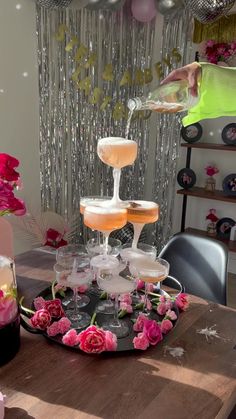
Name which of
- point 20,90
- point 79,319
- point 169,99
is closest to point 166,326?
point 79,319

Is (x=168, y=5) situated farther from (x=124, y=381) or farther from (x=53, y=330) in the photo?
(x=124, y=381)

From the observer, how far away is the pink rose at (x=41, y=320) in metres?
1.16

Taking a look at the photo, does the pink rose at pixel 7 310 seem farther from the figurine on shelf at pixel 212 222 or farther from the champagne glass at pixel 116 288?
the figurine on shelf at pixel 212 222

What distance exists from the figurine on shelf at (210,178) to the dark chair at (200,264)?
1.54 m

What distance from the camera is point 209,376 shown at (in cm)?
101

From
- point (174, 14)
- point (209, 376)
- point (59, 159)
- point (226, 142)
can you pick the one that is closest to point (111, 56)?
point (174, 14)

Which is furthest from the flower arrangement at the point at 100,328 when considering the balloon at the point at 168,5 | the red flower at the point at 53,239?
the balloon at the point at 168,5

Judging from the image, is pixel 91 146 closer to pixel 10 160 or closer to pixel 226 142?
pixel 226 142

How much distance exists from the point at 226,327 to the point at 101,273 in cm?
48

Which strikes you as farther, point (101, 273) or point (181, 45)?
point (181, 45)

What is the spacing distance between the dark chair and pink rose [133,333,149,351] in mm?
588

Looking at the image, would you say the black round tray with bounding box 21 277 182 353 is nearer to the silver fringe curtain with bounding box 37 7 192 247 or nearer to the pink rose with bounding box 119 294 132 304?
the pink rose with bounding box 119 294 132 304

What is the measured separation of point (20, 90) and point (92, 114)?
0.63 metres

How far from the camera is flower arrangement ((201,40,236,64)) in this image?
286 cm
